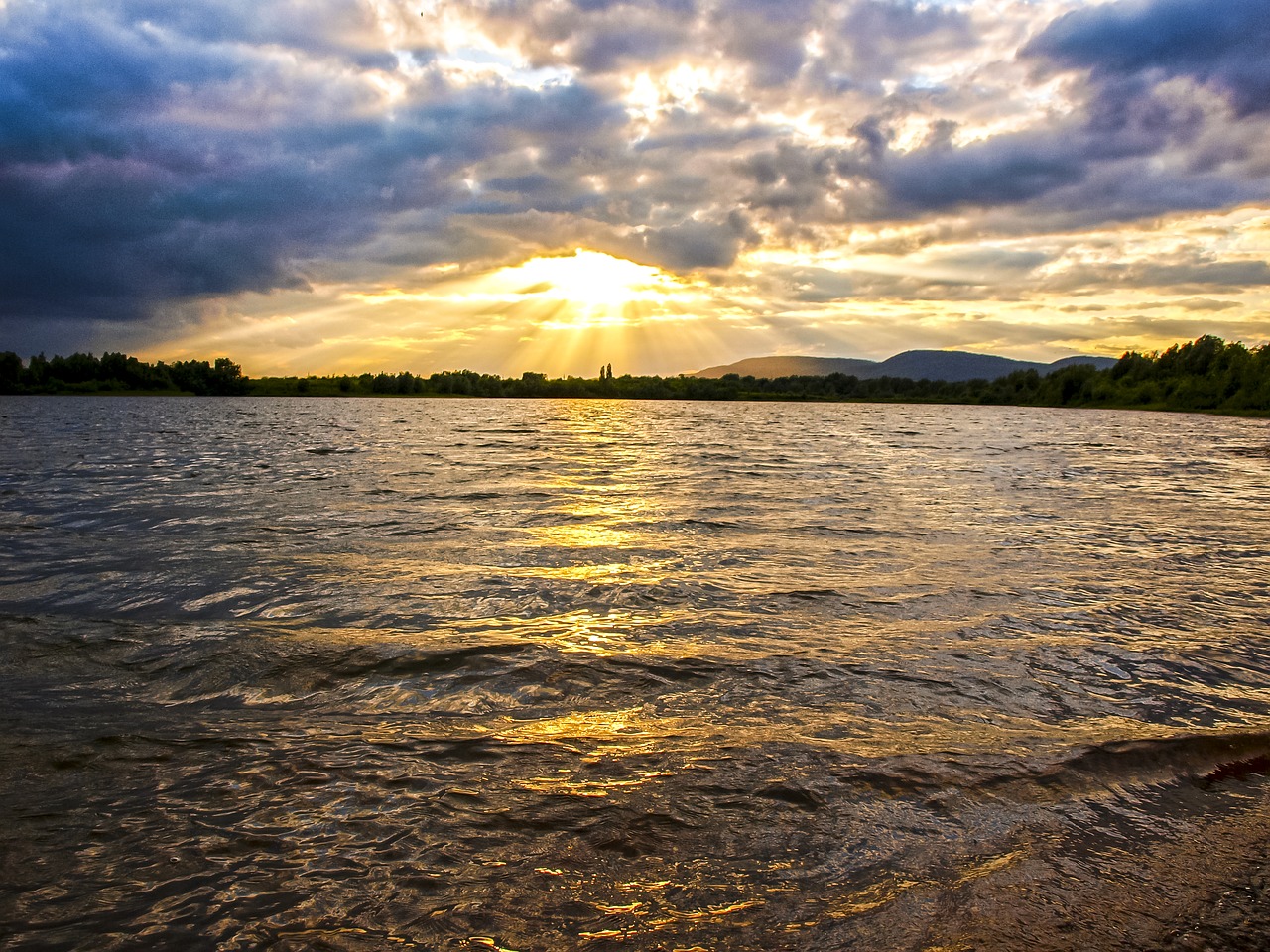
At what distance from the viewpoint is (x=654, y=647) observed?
7.34 m

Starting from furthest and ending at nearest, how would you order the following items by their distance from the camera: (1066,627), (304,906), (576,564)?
(576,564) → (1066,627) → (304,906)

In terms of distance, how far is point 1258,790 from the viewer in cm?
471

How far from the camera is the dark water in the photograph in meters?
3.47

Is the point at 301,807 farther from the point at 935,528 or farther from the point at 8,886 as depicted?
the point at 935,528

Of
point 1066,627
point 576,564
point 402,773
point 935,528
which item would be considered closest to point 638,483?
point 935,528

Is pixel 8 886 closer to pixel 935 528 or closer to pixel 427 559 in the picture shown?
pixel 427 559

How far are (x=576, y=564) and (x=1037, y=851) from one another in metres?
7.83

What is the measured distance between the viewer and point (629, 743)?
5242mm

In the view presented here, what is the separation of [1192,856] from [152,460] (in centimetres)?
3255

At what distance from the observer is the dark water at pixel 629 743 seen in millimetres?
3471

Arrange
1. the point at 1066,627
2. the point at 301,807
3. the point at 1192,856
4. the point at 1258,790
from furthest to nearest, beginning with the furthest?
the point at 1066,627 < the point at 1258,790 < the point at 301,807 < the point at 1192,856

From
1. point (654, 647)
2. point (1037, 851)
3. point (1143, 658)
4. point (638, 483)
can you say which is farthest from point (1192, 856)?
point (638, 483)

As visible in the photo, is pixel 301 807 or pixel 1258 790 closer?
pixel 301 807

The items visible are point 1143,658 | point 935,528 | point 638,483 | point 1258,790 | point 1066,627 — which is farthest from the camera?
point 638,483
